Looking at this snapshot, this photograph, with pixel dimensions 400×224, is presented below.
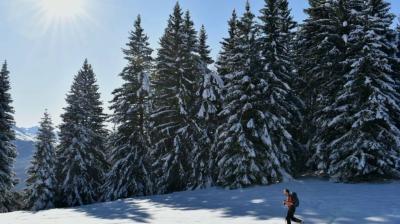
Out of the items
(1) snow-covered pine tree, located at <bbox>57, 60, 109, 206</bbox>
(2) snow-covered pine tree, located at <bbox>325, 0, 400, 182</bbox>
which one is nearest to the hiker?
(2) snow-covered pine tree, located at <bbox>325, 0, 400, 182</bbox>

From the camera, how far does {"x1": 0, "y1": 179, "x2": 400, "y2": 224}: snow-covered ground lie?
627 inches

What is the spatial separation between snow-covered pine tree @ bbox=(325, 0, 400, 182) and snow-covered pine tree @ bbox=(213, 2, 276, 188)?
472 cm

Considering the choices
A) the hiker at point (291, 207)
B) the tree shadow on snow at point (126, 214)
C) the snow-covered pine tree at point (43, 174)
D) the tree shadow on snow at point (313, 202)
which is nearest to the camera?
the hiker at point (291, 207)

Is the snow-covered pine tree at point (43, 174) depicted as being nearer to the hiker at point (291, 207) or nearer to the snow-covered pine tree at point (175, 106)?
the snow-covered pine tree at point (175, 106)

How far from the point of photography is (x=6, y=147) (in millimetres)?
33594

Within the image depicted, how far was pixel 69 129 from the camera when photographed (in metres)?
37.5

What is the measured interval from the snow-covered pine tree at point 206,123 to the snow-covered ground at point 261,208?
4503 millimetres

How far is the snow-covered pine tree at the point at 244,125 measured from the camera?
27000 millimetres

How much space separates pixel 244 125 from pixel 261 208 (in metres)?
10.4

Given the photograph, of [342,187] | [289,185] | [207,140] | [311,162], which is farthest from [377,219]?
[207,140]

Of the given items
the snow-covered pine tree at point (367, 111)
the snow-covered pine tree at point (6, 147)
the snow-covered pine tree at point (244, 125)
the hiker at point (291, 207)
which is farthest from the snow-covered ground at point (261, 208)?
the snow-covered pine tree at point (6, 147)

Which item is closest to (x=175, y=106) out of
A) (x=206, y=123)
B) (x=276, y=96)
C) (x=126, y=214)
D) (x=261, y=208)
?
(x=206, y=123)

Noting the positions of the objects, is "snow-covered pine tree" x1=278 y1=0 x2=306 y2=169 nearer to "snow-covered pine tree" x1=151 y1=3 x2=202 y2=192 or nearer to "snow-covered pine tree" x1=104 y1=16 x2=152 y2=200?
"snow-covered pine tree" x1=151 y1=3 x2=202 y2=192

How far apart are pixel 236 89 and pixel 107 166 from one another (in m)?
17.7
